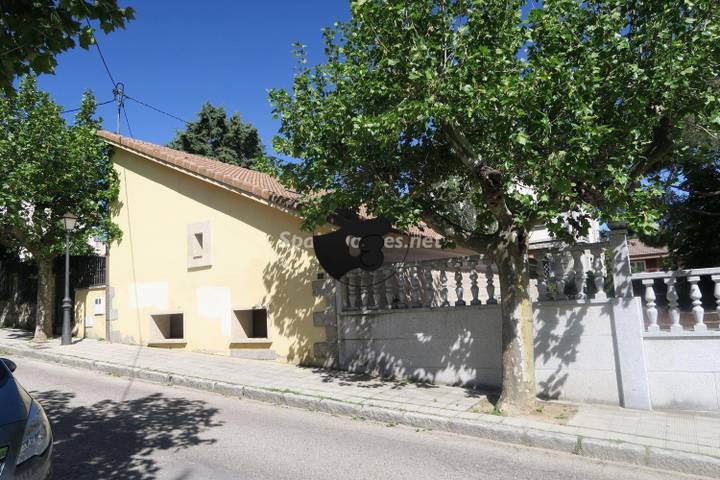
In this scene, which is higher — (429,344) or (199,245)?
(199,245)

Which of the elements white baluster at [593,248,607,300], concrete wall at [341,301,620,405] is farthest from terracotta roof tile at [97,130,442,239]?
white baluster at [593,248,607,300]

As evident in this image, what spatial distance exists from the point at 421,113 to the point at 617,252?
10.5 feet

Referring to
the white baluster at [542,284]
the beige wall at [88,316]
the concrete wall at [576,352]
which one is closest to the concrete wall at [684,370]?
the concrete wall at [576,352]

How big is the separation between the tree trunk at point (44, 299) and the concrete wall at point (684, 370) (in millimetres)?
13111

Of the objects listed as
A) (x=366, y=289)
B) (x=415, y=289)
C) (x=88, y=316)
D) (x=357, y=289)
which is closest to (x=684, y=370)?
(x=415, y=289)

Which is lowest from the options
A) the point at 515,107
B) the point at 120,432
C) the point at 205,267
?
the point at 120,432

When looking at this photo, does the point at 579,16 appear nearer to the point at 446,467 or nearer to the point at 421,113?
the point at 421,113

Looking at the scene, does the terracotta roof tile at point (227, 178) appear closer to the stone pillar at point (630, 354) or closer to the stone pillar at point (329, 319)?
the stone pillar at point (329, 319)

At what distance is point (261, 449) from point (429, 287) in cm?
377

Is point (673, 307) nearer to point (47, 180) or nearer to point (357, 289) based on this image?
point (357, 289)

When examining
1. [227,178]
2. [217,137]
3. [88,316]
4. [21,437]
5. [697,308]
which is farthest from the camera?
[217,137]

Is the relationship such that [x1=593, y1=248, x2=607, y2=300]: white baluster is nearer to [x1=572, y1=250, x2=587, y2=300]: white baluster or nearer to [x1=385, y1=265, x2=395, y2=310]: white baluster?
[x1=572, y1=250, x2=587, y2=300]: white baluster

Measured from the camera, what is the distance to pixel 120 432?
222 inches

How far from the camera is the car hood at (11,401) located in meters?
3.32
